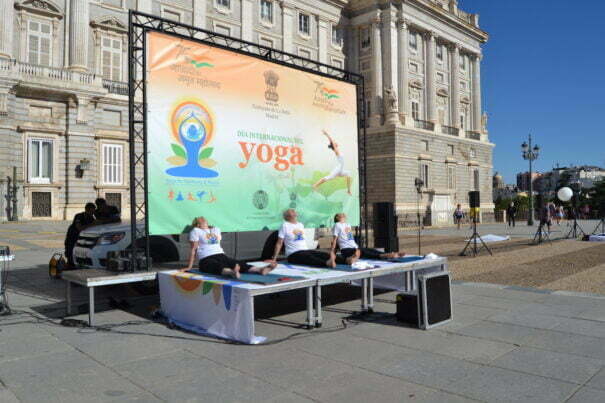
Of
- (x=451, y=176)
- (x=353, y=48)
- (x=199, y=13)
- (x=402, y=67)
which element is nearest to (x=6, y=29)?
(x=199, y=13)

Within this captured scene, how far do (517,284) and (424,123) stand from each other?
37430 millimetres

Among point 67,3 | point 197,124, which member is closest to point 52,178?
point 67,3

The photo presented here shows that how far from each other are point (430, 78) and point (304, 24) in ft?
43.3

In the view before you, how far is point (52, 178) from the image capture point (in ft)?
90.1

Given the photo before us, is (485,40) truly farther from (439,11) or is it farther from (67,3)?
(67,3)

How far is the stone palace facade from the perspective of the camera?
1060 inches

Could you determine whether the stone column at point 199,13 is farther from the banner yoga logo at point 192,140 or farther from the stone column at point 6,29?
the banner yoga logo at point 192,140

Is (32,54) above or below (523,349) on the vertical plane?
above

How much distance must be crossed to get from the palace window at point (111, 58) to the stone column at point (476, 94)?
36550 mm

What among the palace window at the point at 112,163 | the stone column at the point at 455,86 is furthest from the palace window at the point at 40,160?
the stone column at the point at 455,86

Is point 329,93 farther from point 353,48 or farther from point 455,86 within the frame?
point 455,86

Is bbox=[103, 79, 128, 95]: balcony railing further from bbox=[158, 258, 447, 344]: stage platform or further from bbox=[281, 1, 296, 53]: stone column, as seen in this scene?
bbox=[158, 258, 447, 344]: stage platform

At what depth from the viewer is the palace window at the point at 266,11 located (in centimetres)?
3811

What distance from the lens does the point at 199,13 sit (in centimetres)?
3400
